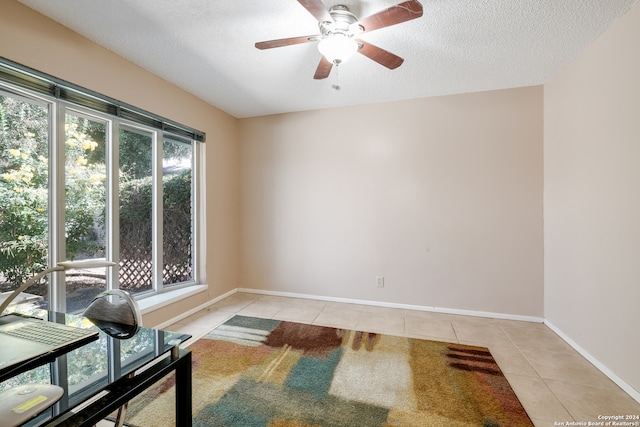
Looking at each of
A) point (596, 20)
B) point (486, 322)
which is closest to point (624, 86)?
point (596, 20)

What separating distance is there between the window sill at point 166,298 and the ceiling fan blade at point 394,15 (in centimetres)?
282

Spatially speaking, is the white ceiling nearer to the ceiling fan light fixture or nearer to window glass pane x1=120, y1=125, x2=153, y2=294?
the ceiling fan light fixture

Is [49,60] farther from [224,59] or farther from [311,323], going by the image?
[311,323]

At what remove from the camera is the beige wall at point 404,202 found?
284 cm

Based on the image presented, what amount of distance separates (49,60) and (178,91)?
43.8 inches

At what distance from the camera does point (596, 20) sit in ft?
5.91

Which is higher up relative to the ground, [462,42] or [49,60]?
[462,42]

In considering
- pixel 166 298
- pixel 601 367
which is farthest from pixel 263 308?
pixel 601 367

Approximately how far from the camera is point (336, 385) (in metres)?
1.80

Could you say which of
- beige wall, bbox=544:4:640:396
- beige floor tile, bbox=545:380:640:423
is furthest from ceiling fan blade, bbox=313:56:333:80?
beige floor tile, bbox=545:380:640:423

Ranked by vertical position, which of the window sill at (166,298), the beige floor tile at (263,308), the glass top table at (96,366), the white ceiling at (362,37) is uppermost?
the white ceiling at (362,37)

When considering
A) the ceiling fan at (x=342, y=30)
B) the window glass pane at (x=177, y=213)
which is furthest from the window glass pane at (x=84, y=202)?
the ceiling fan at (x=342, y=30)

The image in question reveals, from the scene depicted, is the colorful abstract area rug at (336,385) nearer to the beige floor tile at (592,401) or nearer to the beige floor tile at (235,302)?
the beige floor tile at (592,401)

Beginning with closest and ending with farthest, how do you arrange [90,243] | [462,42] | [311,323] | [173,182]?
[462,42] → [90,243] → [311,323] → [173,182]
